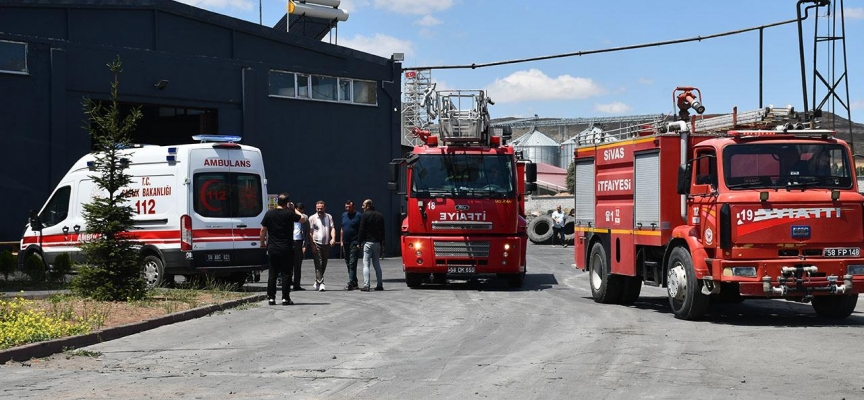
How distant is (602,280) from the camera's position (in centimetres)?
1909

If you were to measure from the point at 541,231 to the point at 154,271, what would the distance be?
31.4 meters

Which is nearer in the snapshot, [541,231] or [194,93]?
[194,93]

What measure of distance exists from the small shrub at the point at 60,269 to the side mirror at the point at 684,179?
11995 millimetres

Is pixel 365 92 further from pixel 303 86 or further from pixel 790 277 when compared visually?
pixel 790 277

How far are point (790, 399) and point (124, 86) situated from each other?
26140 mm

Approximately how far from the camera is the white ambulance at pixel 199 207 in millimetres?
20312

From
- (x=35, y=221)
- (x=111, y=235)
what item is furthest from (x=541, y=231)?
(x=111, y=235)

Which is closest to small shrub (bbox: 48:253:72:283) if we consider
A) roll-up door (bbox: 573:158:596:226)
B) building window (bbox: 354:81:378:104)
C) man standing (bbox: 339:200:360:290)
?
man standing (bbox: 339:200:360:290)

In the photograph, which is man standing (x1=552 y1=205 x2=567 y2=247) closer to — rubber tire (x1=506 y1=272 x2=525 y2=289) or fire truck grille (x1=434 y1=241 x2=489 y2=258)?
rubber tire (x1=506 y1=272 x2=525 y2=289)

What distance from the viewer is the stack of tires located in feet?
162

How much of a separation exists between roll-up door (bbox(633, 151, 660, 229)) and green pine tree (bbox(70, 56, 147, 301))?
781cm

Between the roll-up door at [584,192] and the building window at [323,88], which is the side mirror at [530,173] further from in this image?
the building window at [323,88]

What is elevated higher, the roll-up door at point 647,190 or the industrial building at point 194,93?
the industrial building at point 194,93

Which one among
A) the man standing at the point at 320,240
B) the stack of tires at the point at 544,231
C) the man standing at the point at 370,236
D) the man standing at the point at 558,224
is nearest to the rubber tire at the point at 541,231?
the stack of tires at the point at 544,231
